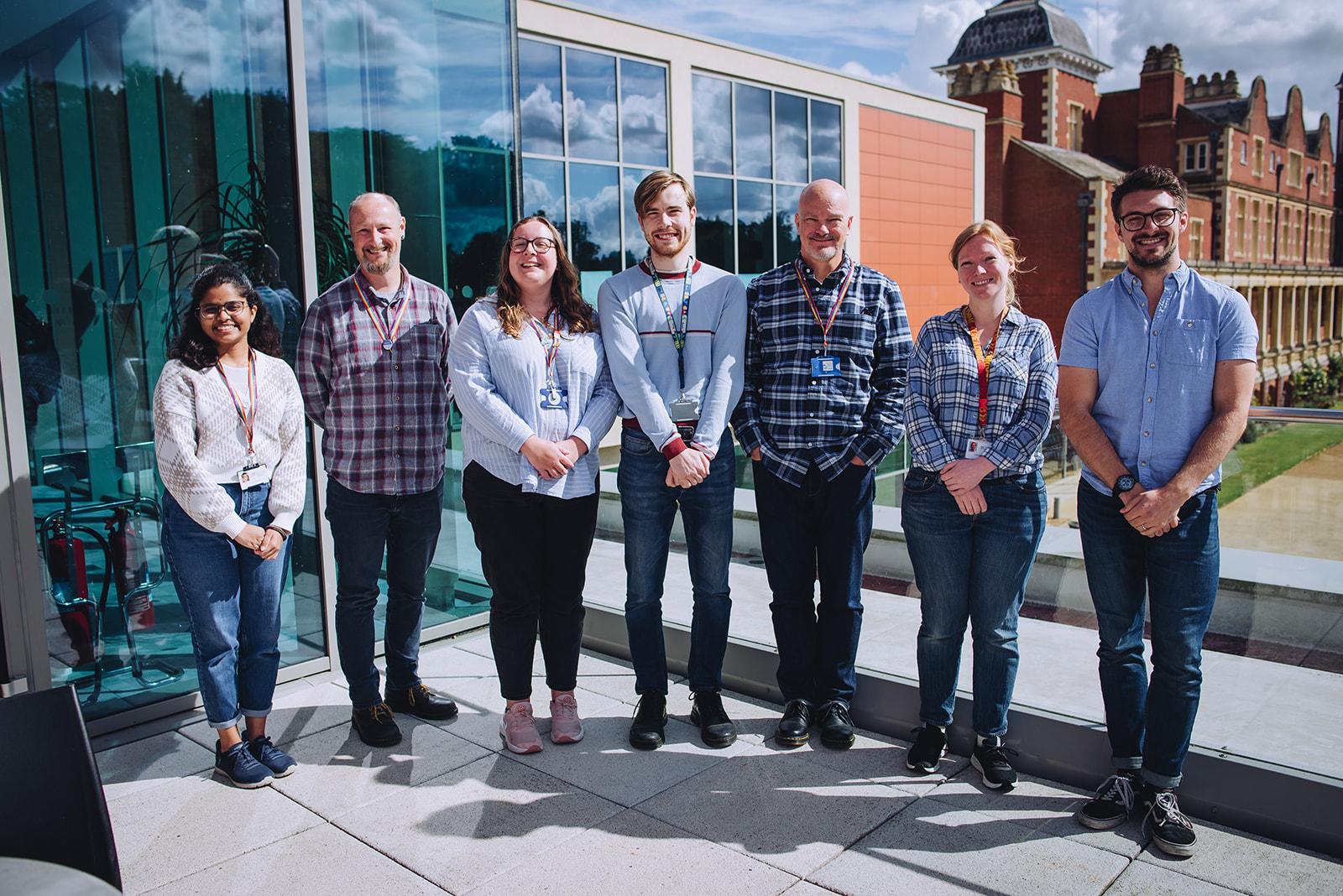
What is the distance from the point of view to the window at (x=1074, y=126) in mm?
47531

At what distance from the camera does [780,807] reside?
296cm

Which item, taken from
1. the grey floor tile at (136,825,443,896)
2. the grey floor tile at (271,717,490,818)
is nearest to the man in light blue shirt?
the grey floor tile at (136,825,443,896)

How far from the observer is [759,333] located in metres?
3.36

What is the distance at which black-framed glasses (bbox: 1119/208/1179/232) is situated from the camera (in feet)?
8.61

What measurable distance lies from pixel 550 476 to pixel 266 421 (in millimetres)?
943

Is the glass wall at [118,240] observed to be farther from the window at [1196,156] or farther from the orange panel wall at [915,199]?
the window at [1196,156]

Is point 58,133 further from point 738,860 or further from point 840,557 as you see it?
point 738,860

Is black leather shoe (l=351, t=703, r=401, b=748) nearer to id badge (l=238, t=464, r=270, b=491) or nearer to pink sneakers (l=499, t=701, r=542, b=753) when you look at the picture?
pink sneakers (l=499, t=701, r=542, b=753)

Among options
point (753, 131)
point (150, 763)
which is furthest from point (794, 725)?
point (753, 131)

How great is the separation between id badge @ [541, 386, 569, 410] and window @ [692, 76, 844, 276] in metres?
14.2

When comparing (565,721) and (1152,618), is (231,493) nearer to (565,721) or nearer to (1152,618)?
(565,721)

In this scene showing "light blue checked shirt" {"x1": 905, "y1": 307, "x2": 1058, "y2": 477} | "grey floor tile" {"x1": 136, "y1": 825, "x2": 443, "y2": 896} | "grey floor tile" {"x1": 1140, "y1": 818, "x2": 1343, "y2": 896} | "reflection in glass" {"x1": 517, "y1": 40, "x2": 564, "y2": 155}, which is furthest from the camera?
"reflection in glass" {"x1": 517, "y1": 40, "x2": 564, "y2": 155}

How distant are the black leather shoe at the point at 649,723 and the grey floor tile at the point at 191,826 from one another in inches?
42.1

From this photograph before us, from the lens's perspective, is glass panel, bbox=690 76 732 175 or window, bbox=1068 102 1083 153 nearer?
glass panel, bbox=690 76 732 175
